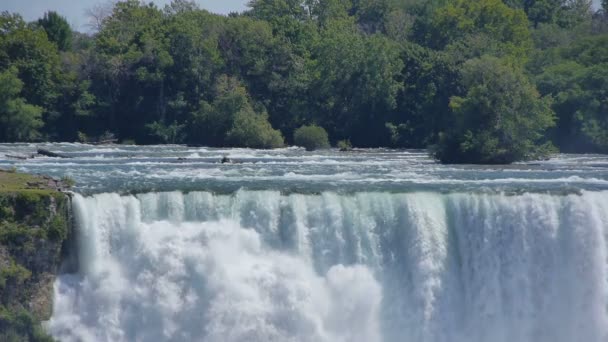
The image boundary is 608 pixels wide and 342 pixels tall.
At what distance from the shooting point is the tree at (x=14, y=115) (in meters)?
63.5

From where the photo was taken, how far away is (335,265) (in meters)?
31.7

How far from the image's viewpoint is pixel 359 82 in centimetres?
6812

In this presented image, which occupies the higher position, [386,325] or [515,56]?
[515,56]

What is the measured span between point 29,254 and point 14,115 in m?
35.7

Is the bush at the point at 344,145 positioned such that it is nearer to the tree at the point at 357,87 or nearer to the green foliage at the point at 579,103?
the tree at the point at 357,87

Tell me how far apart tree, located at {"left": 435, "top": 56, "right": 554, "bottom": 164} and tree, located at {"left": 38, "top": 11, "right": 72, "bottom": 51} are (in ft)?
121

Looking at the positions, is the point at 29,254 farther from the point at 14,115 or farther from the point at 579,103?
the point at 579,103

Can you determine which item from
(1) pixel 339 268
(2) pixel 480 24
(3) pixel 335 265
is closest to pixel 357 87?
(2) pixel 480 24

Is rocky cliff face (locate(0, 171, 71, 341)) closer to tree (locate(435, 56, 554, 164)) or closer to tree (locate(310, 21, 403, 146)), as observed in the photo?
tree (locate(435, 56, 554, 164))

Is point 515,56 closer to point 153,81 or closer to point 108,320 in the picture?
point 153,81

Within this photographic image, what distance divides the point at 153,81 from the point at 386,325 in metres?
40.0

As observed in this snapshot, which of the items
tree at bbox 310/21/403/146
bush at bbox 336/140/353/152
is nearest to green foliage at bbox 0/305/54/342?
bush at bbox 336/140/353/152

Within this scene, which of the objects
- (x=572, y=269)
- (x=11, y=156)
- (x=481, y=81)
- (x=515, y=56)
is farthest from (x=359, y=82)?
(x=572, y=269)

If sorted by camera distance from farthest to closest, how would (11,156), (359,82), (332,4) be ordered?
(332,4), (359,82), (11,156)
